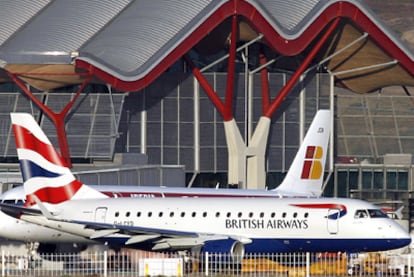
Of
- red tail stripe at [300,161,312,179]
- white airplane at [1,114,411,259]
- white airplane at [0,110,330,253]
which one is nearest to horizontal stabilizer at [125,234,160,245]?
white airplane at [1,114,411,259]

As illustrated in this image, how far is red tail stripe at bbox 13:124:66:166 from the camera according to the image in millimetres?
68562

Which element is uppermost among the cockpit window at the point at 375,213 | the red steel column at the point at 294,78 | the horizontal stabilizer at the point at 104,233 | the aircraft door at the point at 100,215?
the red steel column at the point at 294,78

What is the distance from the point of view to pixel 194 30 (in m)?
104

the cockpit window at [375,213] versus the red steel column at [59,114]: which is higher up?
the red steel column at [59,114]

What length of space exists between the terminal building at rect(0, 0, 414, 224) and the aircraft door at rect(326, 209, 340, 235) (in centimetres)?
3319

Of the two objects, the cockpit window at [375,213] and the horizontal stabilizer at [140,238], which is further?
the horizontal stabilizer at [140,238]

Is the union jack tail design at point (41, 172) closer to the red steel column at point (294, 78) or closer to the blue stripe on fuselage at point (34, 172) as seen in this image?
the blue stripe on fuselage at point (34, 172)

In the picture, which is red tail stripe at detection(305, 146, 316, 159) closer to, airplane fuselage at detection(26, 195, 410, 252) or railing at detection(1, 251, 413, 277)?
airplane fuselage at detection(26, 195, 410, 252)

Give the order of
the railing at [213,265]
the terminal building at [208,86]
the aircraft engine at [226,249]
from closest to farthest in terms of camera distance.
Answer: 1. the railing at [213,265]
2. the aircraft engine at [226,249]
3. the terminal building at [208,86]

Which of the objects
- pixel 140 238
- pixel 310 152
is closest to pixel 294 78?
pixel 310 152

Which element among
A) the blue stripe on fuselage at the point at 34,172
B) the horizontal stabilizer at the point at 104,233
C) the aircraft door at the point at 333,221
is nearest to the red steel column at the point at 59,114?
the blue stripe on fuselage at the point at 34,172

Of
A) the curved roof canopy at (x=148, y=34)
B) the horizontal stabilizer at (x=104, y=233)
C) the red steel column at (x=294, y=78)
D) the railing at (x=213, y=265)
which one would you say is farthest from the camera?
the red steel column at (x=294, y=78)

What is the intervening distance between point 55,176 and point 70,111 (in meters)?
40.6

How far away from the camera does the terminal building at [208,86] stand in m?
103
